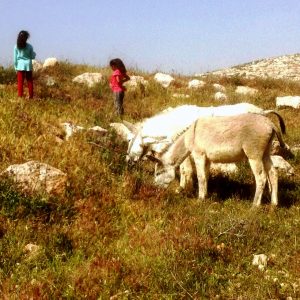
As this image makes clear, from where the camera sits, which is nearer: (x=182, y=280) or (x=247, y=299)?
(x=247, y=299)

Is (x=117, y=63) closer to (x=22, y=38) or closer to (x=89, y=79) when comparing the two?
(x=22, y=38)

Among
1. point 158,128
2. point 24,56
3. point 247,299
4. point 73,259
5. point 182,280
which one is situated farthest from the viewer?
point 24,56

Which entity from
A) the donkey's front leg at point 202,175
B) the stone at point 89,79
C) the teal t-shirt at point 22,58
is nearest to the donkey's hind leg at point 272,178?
the donkey's front leg at point 202,175

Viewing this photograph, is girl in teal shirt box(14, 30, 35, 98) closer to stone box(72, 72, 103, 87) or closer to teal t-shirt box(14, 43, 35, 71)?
teal t-shirt box(14, 43, 35, 71)

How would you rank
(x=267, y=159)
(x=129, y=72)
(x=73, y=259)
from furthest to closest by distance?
(x=129, y=72) < (x=267, y=159) < (x=73, y=259)

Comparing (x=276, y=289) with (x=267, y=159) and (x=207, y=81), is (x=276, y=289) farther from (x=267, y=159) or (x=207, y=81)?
(x=207, y=81)

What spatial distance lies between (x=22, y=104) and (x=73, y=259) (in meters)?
5.69

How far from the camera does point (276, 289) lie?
5156 mm

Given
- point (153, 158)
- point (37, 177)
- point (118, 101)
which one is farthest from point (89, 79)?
point (37, 177)

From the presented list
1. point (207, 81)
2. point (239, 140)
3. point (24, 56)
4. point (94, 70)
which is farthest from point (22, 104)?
point (207, 81)

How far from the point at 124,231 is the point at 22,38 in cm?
739

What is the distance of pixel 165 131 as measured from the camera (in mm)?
10406

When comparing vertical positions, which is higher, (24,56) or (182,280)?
(24,56)

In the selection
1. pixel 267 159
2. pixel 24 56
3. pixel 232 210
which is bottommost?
pixel 232 210
